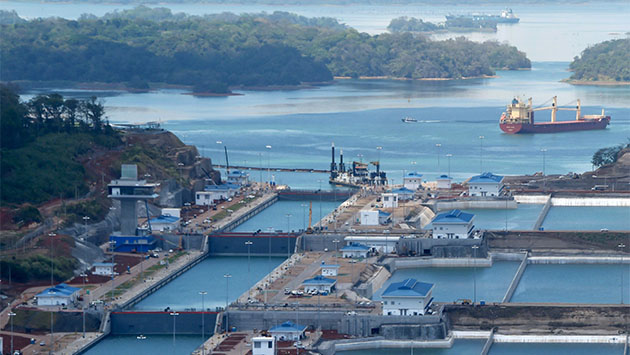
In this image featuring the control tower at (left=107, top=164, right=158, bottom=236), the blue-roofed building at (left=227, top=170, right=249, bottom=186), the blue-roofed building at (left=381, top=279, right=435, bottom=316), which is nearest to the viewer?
the blue-roofed building at (left=381, top=279, right=435, bottom=316)

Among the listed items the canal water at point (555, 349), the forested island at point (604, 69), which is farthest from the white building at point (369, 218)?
the forested island at point (604, 69)

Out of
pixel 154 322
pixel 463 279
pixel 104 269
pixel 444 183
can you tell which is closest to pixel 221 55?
pixel 444 183

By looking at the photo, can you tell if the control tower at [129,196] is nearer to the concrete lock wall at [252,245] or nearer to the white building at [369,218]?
the concrete lock wall at [252,245]

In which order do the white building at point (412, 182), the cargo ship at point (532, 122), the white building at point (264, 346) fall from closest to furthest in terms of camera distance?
the white building at point (264, 346) → the white building at point (412, 182) → the cargo ship at point (532, 122)

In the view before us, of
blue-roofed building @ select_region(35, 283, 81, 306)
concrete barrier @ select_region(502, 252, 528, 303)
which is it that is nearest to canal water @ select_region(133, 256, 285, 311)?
blue-roofed building @ select_region(35, 283, 81, 306)

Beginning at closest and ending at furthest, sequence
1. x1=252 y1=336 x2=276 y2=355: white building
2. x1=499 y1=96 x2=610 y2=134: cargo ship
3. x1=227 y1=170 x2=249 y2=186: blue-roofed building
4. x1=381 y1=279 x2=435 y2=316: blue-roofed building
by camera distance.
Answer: x1=252 y1=336 x2=276 y2=355: white building < x1=381 y1=279 x2=435 y2=316: blue-roofed building < x1=227 y1=170 x2=249 y2=186: blue-roofed building < x1=499 y1=96 x2=610 y2=134: cargo ship

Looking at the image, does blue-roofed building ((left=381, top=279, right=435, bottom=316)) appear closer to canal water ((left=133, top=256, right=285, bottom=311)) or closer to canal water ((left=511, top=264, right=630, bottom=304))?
canal water ((left=511, top=264, right=630, bottom=304))

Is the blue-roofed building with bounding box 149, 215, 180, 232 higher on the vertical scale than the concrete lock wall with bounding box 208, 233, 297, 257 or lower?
higher


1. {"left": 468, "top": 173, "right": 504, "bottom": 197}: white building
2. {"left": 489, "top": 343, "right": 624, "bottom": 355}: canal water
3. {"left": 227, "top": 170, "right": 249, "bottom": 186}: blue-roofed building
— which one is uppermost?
{"left": 468, "top": 173, "right": 504, "bottom": 197}: white building
